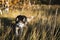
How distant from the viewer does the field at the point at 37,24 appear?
4188 millimetres

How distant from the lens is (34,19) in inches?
214

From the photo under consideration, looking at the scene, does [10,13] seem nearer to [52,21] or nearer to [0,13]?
[0,13]

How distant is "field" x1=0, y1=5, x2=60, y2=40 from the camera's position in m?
4.19

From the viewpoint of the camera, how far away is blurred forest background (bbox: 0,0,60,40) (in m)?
4.23

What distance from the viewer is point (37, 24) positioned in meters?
5.01

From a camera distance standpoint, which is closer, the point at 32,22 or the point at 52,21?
the point at 52,21

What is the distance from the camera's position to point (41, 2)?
7145mm

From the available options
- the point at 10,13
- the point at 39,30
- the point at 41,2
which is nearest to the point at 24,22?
the point at 39,30

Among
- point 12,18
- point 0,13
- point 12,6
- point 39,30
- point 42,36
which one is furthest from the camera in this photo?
point 12,6

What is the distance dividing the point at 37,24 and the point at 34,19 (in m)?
0.45

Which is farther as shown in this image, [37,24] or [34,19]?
[34,19]

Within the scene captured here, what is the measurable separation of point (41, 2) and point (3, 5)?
128 centimetres

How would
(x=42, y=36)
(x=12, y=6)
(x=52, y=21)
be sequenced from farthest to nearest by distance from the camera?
(x=12, y=6), (x=52, y=21), (x=42, y=36)

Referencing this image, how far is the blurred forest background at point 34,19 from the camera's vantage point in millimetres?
Answer: 4235
